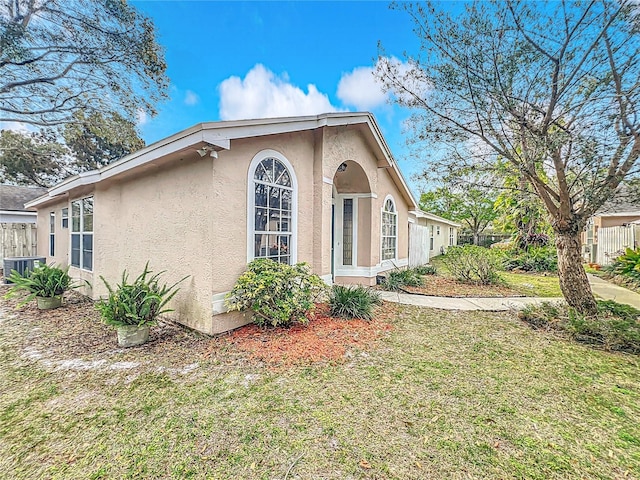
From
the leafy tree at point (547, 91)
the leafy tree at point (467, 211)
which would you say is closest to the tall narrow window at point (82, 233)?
the leafy tree at point (547, 91)

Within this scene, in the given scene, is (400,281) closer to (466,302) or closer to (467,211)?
(466,302)

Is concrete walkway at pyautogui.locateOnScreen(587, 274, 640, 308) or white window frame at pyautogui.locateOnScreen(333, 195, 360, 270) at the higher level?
white window frame at pyautogui.locateOnScreen(333, 195, 360, 270)

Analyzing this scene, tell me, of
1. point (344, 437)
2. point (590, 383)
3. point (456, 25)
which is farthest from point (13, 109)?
point (590, 383)

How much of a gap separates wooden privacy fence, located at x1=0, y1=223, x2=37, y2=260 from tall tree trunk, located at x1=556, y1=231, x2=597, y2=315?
824 inches

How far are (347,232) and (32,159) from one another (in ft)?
90.0

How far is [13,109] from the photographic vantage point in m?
13.2

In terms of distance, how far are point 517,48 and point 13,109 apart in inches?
768

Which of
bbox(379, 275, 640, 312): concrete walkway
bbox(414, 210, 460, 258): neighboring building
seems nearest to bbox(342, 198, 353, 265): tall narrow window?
bbox(379, 275, 640, 312): concrete walkway

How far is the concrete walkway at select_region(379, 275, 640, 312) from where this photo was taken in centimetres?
776

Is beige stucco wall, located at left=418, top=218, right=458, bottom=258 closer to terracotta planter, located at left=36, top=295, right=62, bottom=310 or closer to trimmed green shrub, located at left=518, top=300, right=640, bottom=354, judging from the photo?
trimmed green shrub, located at left=518, top=300, right=640, bottom=354

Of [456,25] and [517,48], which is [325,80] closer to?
[456,25]

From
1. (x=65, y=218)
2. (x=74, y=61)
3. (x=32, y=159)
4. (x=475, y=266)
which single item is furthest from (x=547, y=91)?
(x=32, y=159)

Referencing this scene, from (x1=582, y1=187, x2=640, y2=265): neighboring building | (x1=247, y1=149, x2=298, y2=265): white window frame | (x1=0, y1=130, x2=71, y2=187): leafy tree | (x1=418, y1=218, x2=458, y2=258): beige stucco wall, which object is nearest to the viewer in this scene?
(x1=247, y1=149, x2=298, y2=265): white window frame

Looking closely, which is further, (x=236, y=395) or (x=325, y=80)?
(x=325, y=80)
